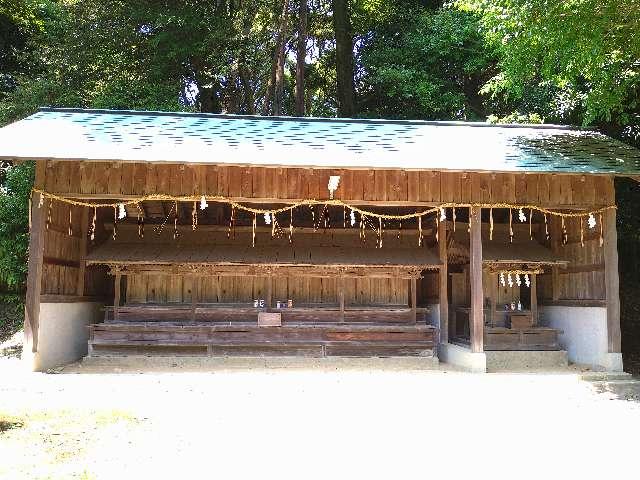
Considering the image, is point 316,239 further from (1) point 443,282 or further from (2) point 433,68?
(2) point 433,68

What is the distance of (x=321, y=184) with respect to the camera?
457 inches

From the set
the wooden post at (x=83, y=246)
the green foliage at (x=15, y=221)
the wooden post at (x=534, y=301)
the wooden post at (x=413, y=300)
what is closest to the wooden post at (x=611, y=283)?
the wooden post at (x=534, y=301)

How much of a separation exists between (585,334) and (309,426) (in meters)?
8.35

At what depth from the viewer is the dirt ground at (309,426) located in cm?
532

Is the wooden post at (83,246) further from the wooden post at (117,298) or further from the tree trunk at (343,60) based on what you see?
the tree trunk at (343,60)

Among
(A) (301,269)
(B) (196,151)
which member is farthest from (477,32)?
(B) (196,151)

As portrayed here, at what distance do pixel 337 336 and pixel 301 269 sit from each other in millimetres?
1848

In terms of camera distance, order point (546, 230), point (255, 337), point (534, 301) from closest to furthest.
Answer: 1. point (255, 337)
2. point (534, 301)
3. point (546, 230)

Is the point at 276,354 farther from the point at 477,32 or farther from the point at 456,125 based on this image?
the point at 477,32

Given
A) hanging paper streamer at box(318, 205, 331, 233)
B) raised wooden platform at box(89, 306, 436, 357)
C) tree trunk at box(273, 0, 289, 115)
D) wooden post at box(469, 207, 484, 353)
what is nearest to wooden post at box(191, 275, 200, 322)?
raised wooden platform at box(89, 306, 436, 357)

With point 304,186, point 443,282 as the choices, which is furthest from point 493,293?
point 304,186

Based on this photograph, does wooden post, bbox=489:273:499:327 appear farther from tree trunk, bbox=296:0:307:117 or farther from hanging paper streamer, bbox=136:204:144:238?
tree trunk, bbox=296:0:307:117

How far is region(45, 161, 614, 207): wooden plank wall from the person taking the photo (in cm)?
1117

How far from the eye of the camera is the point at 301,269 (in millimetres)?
13641
